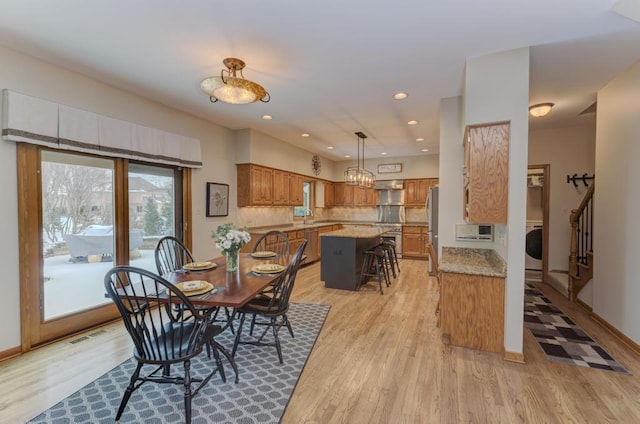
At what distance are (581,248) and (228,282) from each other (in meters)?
5.06

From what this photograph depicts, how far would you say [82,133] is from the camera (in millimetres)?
3059

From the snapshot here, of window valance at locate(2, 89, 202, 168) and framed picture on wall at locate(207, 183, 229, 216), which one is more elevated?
window valance at locate(2, 89, 202, 168)

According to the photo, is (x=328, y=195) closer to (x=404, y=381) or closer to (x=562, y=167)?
(x=562, y=167)

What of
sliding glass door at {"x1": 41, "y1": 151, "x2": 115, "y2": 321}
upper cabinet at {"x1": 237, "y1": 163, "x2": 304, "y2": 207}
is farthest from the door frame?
sliding glass door at {"x1": 41, "y1": 151, "x2": 115, "y2": 321}

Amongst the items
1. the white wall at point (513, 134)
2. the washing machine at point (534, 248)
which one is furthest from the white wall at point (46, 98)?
the washing machine at point (534, 248)

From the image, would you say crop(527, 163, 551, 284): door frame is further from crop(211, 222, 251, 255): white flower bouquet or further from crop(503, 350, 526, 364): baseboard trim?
crop(211, 222, 251, 255): white flower bouquet

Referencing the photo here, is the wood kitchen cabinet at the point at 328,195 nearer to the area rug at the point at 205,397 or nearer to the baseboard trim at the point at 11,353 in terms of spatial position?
the area rug at the point at 205,397

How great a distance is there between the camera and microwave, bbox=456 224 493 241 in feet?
10.9

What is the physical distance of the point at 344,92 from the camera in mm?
3568

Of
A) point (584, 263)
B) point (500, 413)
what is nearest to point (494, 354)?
point (500, 413)

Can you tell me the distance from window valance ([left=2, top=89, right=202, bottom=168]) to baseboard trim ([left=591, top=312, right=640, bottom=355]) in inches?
217

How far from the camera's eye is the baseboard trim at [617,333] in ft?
8.78

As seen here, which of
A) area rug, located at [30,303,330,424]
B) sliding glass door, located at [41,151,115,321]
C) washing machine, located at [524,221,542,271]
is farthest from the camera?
washing machine, located at [524,221,542,271]

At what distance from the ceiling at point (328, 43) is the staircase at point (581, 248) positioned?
1467mm
